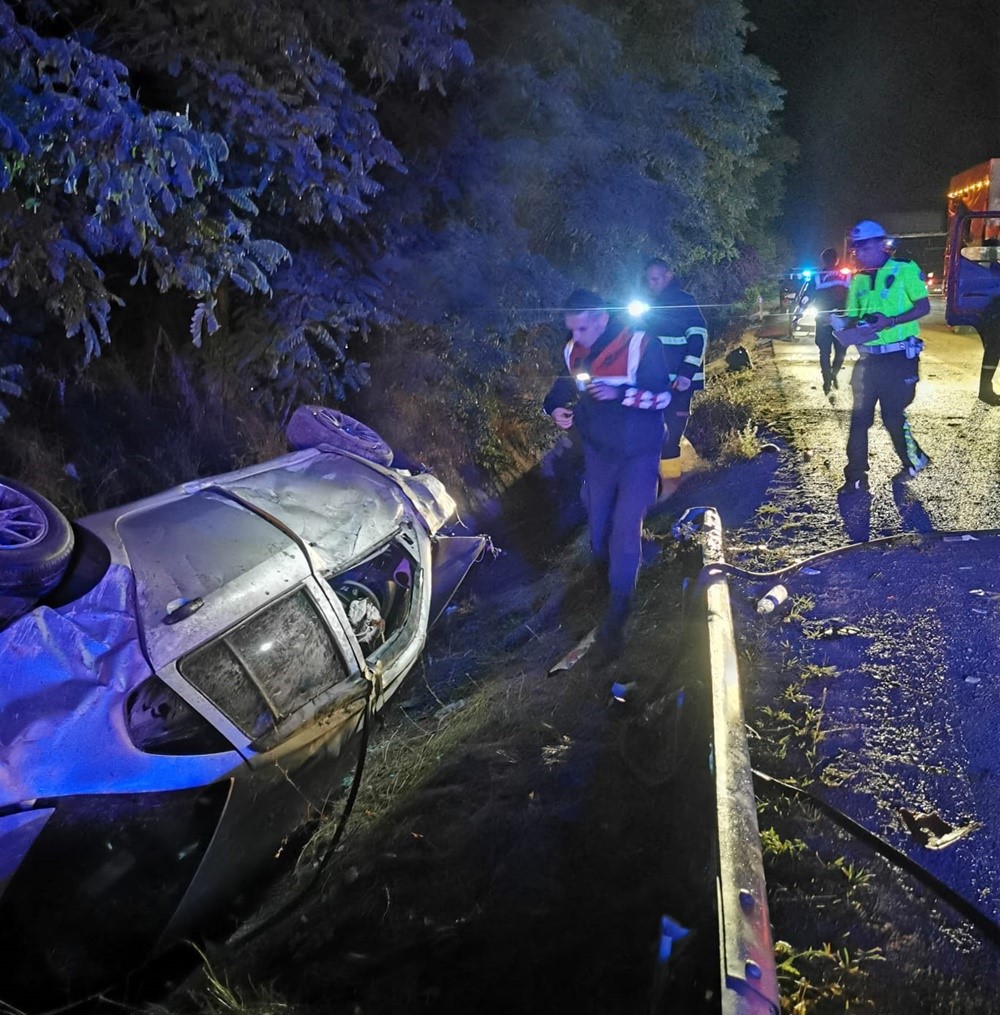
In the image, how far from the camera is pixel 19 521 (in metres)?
2.69

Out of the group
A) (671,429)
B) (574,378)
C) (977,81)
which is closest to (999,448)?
(671,429)

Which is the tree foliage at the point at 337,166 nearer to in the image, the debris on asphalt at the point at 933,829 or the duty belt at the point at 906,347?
the duty belt at the point at 906,347

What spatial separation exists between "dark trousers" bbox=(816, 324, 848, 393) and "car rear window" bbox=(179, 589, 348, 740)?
26.1 ft

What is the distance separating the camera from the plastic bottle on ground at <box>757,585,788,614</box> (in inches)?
166

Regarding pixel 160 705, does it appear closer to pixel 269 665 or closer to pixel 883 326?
pixel 269 665

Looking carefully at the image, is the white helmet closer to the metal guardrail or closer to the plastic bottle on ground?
the plastic bottle on ground

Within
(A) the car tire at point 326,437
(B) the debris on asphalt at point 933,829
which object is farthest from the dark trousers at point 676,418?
(B) the debris on asphalt at point 933,829

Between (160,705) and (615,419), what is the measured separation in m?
2.56

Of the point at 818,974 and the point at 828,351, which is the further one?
the point at 828,351

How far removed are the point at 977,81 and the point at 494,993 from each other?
1827 inches

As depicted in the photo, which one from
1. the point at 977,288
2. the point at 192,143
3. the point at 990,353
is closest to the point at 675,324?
the point at 192,143

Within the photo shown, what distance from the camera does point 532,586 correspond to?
20.4ft

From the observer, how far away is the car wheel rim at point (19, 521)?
2604 mm

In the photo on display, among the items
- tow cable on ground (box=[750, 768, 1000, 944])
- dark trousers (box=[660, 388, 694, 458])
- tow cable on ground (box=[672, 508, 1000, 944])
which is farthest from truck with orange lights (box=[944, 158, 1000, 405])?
tow cable on ground (box=[750, 768, 1000, 944])
